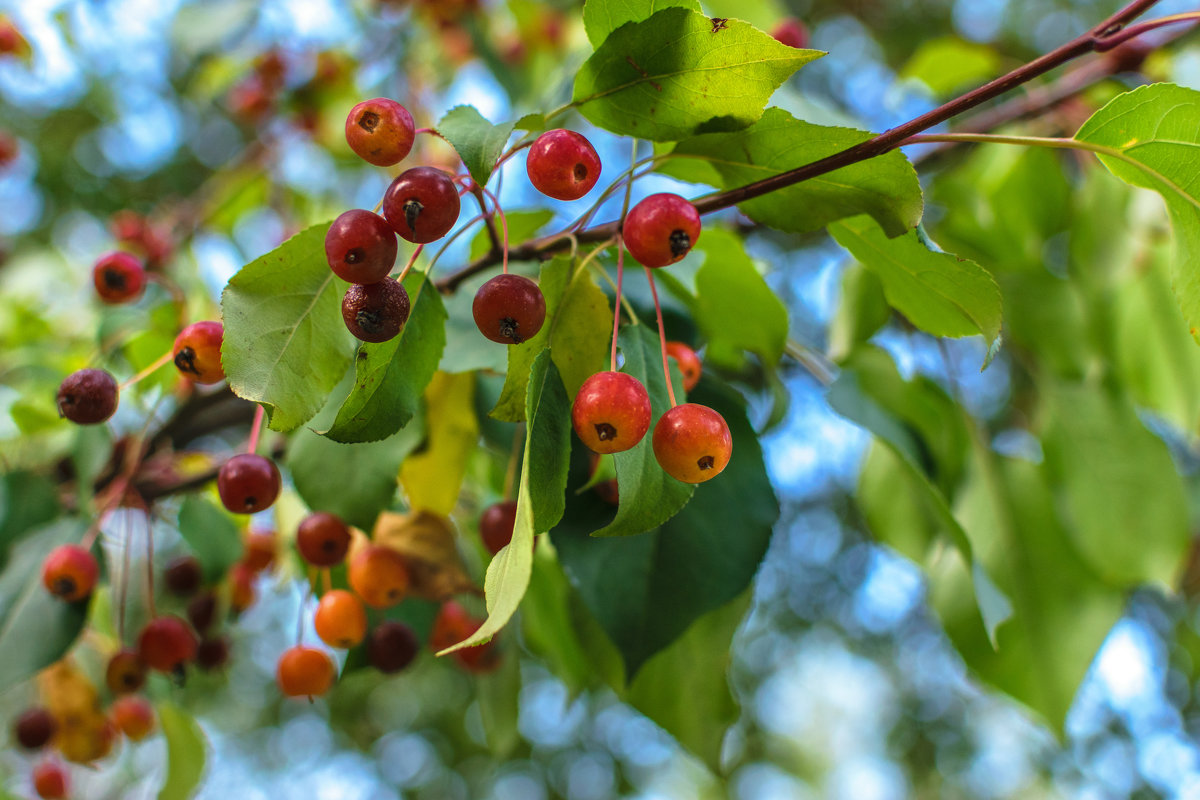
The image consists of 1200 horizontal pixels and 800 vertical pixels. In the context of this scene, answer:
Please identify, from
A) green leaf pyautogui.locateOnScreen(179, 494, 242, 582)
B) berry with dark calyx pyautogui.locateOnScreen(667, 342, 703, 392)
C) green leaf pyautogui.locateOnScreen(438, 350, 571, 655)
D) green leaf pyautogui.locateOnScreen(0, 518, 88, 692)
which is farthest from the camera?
green leaf pyautogui.locateOnScreen(179, 494, 242, 582)

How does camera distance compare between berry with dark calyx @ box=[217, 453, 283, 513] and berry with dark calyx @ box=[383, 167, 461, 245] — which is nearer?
berry with dark calyx @ box=[383, 167, 461, 245]

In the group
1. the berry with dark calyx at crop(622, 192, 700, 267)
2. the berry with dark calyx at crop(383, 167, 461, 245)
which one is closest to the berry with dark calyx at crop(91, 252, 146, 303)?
the berry with dark calyx at crop(383, 167, 461, 245)

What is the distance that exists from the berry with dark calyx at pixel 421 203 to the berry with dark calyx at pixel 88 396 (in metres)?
0.38

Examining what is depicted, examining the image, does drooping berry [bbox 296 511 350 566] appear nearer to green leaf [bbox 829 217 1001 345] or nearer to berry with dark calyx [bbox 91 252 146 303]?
berry with dark calyx [bbox 91 252 146 303]

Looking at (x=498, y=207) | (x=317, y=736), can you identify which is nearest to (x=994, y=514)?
(x=498, y=207)

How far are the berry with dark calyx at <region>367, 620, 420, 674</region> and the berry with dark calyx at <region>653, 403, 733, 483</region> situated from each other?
56 cm

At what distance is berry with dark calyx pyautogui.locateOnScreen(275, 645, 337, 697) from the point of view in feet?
3.36

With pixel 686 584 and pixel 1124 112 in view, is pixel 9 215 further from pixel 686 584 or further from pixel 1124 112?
pixel 1124 112

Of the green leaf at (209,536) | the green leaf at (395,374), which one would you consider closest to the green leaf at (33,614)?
the green leaf at (209,536)

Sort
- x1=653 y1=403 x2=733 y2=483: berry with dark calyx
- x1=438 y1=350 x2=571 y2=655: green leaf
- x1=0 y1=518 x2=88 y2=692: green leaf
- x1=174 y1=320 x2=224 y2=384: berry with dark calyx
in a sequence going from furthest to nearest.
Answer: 1. x1=0 y1=518 x2=88 y2=692: green leaf
2. x1=174 y1=320 x2=224 y2=384: berry with dark calyx
3. x1=653 y1=403 x2=733 y2=483: berry with dark calyx
4. x1=438 y1=350 x2=571 y2=655: green leaf

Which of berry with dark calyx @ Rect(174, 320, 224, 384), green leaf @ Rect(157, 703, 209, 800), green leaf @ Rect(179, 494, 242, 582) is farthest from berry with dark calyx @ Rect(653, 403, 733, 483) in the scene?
green leaf @ Rect(157, 703, 209, 800)

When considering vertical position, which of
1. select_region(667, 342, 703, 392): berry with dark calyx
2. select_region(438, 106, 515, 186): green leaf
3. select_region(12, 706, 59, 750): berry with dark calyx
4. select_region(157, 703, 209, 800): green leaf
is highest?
select_region(438, 106, 515, 186): green leaf

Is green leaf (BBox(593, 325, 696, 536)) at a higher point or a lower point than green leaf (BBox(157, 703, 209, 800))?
higher

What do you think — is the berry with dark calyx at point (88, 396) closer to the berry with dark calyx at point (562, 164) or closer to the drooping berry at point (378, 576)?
the drooping berry at point (378, 576)
